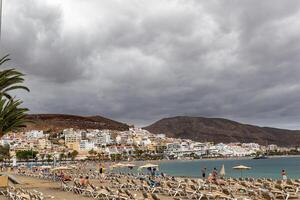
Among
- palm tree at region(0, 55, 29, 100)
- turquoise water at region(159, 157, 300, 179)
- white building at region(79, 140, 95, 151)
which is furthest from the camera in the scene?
white building at region(79, 140, 95, 151)

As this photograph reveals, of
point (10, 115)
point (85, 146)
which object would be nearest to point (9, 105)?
point (10, 115)

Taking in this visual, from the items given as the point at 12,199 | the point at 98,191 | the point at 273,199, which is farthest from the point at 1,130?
the point at 273,199

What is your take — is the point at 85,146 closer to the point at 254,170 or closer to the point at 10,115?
the point at 254,170

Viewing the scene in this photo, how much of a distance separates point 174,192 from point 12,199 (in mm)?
7000

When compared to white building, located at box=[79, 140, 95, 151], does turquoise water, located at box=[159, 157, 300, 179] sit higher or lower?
lower

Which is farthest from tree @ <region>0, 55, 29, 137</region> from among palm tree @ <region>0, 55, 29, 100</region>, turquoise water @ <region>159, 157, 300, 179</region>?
turquoise water @ <region>159, 157, 300, 179</region>

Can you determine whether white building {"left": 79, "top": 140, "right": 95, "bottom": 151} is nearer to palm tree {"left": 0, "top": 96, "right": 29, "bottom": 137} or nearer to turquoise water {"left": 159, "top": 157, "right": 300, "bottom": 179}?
turquoise water {"left": 159, "top": 157, "right": 300, "bottom": 179}

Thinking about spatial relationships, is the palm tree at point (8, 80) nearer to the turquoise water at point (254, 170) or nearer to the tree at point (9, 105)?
the tree at point (9, 105)

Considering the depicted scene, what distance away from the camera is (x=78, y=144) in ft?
561

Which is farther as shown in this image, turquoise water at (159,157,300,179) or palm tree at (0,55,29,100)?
turquoise water at (159,157,300,179)

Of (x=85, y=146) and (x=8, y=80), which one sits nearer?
(x=8, y=80)

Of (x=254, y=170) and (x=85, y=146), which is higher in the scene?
(x=85, y=146)

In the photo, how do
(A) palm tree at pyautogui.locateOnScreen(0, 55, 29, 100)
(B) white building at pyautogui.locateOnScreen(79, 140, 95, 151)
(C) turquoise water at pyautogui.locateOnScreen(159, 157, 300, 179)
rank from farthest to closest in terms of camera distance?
(B) white building at pyautogui.locateOnScreen(79, 140, 95, 151)
(C) turquoise water at pyautogui.locateOnScreen(159, 157, 300, 179)
(A) palm tree at pyautogui.locateOnScreen(0, 55, 29, 100)

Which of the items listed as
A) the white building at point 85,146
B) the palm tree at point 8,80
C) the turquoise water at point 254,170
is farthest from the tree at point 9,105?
the white building at point 85,146
